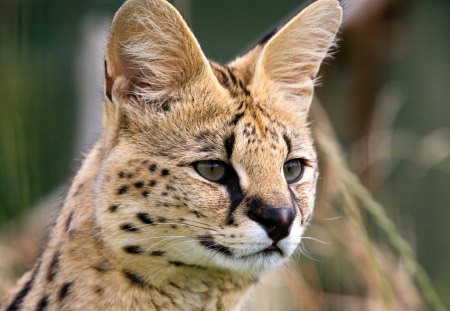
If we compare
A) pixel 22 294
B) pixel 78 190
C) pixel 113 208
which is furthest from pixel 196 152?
pixel 22 294

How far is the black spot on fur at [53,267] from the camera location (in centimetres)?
295

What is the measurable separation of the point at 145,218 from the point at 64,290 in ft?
1.15

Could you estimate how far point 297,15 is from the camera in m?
3.25

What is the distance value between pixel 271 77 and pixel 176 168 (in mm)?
637

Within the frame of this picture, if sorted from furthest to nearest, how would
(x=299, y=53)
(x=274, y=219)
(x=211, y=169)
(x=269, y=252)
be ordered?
(x=299, y=53), (x=211, y=169), (x=269, y=252), (x=274, y=219)

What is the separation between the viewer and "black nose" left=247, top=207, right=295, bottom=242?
2.72m

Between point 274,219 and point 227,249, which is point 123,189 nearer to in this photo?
point 227,249

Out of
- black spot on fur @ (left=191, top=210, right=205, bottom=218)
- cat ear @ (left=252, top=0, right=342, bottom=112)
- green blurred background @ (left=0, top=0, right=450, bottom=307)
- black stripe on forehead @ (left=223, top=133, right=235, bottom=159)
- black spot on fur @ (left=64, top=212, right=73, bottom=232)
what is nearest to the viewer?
black spot on fur @ (left=191, top=210, right=205, bottom=218)

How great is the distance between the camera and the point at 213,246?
2811 mm

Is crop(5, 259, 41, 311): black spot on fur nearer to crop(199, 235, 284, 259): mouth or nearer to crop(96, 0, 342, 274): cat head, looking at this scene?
Result: crop(96, 0, 342, 274): cat head

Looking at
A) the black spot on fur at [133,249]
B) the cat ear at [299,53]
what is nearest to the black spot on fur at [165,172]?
the black spot on fur at [133,249]

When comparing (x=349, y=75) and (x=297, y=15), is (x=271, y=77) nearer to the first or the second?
(x=297, y=15)

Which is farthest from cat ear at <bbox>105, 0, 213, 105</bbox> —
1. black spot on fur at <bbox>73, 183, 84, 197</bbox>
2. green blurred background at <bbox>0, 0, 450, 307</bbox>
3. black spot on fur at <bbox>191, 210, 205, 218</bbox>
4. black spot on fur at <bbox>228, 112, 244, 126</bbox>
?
green blurred background at <bbox>0, 0, 450, 307</bbox>

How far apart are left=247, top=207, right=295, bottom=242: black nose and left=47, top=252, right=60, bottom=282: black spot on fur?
0.67m
